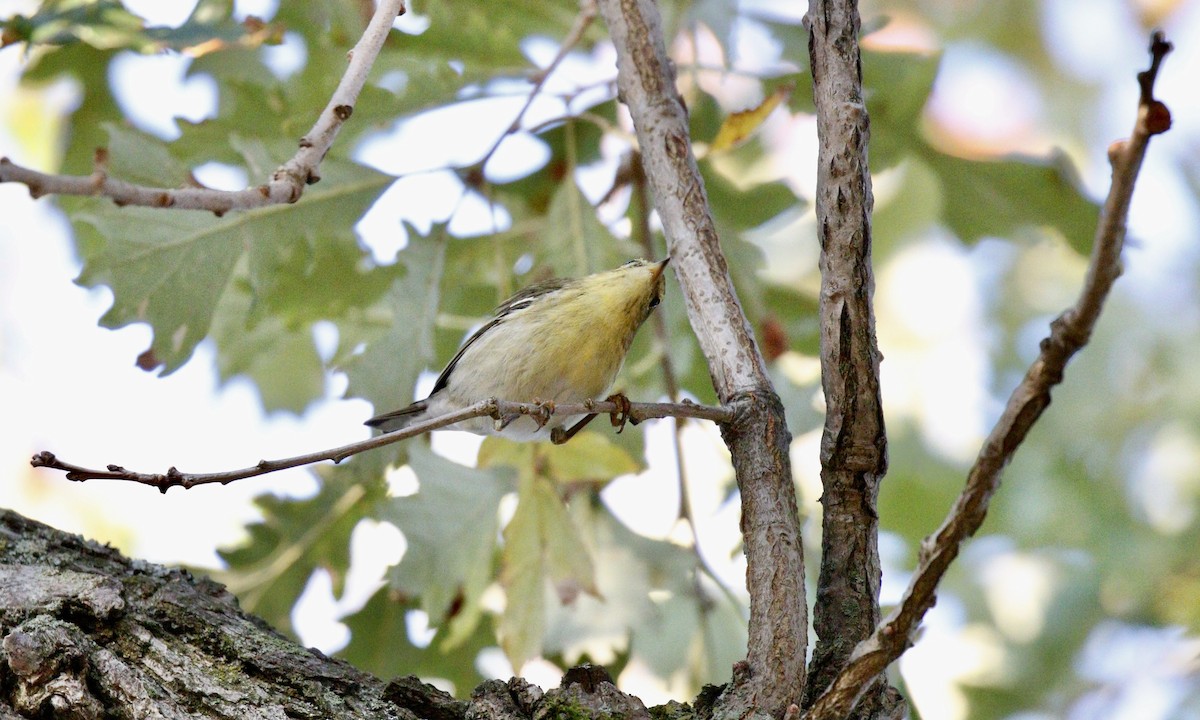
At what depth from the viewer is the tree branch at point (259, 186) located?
1.69m

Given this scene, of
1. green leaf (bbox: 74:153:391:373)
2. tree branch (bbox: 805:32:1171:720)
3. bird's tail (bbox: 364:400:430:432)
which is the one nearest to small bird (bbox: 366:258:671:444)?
bird's tail (bbox: 364:400:430:432)

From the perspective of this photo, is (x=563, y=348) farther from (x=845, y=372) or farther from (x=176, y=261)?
(x=845, y=372)

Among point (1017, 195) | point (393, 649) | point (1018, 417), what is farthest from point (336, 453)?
point (1017, 195)

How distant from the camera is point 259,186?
2.01m

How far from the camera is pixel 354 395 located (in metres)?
3.75

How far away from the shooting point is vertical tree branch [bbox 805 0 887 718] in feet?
7.84

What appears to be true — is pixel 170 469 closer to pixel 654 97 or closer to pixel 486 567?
pixel 654 97

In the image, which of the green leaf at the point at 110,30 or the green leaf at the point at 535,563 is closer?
the green leaf at the point at 110,30

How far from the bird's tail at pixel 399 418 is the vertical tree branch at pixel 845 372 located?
182 cm

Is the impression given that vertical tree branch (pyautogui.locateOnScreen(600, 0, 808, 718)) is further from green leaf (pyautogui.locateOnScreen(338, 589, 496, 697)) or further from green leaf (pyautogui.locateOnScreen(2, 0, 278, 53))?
green leaf (pyautogui.locateOnScreen(338, 589, 496, 697))

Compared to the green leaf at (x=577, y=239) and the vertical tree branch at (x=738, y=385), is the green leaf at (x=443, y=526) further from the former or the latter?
the vertical tree branch at (x=738, y=385)

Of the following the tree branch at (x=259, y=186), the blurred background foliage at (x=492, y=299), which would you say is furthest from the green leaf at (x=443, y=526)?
the tree branch at (x=259, y=186)

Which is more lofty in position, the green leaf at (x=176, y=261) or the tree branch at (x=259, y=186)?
the green leaf at (x=176, y=261)

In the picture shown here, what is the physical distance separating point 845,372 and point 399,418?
206 centimetres
